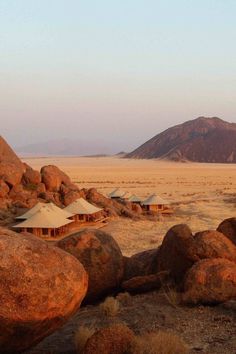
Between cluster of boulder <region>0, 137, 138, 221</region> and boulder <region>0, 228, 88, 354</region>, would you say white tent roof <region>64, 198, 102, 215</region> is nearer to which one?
cluster of boulder <region>0, 137, 138, 221</region>

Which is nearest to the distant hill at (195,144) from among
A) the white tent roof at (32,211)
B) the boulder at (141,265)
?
the white tent roof at (32,211)

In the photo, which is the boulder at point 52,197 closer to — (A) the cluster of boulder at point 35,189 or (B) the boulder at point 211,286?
(A) the cluster of boulder at point 35,189

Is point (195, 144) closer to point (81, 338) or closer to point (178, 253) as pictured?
point (178, 253)

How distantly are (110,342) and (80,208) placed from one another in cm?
1939

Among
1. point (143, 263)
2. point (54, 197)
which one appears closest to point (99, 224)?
point (54, 197)

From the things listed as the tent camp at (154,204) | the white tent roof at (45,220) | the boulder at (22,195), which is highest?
the boulder at (22,195)

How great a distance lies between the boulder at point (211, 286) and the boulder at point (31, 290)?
2.83 metres

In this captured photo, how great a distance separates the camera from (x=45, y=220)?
2208 centimetres

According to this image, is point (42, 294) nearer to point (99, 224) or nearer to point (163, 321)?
point (163, 321)

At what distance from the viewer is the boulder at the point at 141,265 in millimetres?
11289

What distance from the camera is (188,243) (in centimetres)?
1030

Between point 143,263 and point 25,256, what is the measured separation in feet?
18.3

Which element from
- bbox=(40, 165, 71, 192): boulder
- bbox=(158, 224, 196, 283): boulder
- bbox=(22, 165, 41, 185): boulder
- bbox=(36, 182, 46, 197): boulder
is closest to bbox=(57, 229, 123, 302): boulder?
bbox=(158, 224, 196, 283): boulder

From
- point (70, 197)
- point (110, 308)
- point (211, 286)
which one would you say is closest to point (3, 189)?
point (70, 197)
